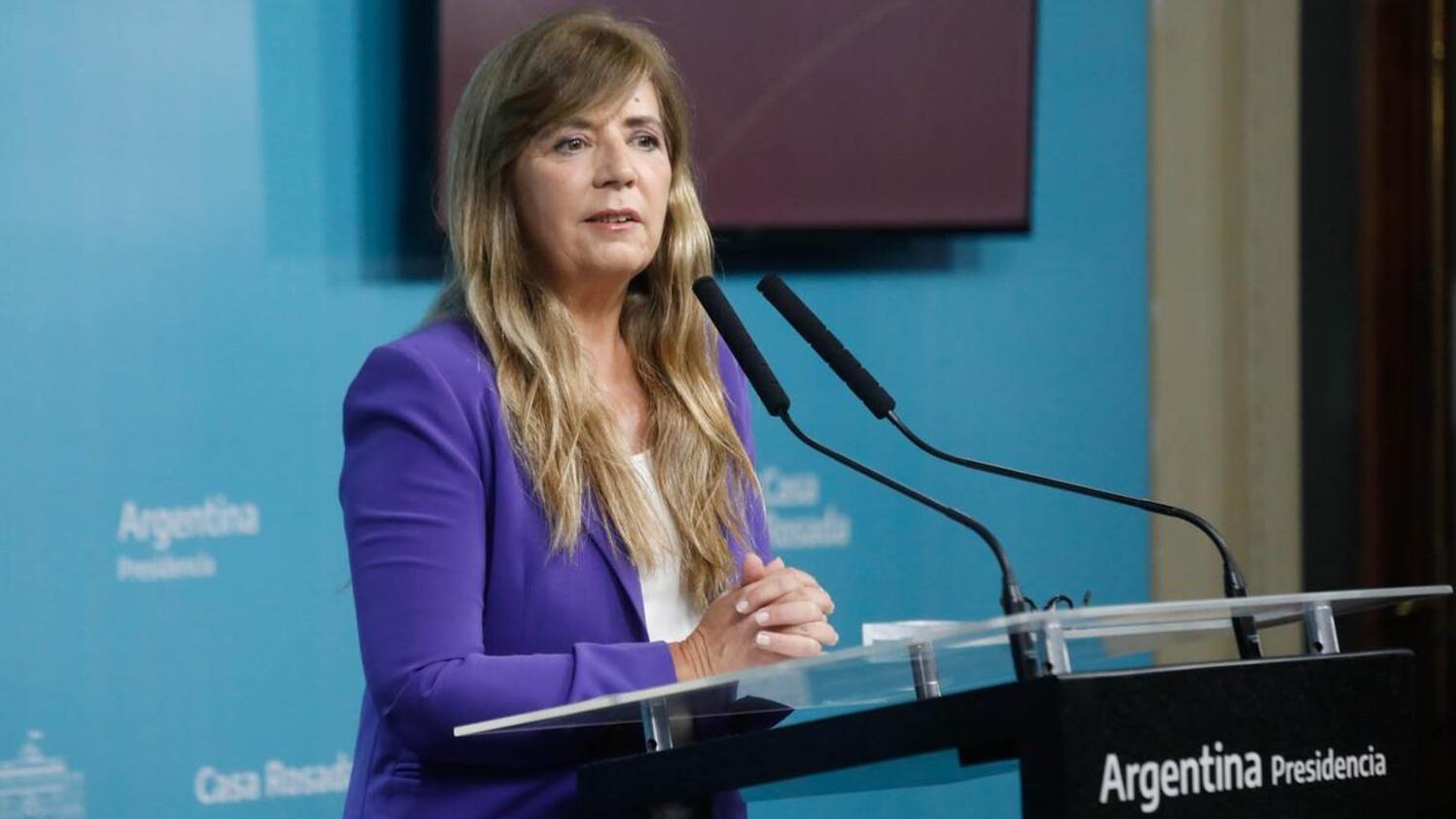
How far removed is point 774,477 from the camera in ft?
11.4

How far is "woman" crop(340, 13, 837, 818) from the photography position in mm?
1646

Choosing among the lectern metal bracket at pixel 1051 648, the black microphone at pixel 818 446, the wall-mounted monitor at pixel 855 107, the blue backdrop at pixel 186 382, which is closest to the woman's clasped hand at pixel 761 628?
the black microphone at pixel 818 446

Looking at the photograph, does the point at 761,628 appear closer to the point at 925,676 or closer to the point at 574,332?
the point at 925,676

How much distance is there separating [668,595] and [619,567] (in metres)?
0.10

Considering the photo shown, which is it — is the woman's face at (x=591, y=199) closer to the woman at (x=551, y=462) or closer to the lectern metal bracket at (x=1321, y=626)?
the woman at (x=551, y=462)

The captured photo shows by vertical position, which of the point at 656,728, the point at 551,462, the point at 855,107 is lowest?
the point at 656,728

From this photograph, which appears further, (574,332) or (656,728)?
(574,332)

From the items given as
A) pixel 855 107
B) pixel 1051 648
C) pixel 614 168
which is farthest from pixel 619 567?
pixel 855 107

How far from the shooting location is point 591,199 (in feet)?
6.44

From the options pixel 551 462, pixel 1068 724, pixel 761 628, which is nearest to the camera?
pixel 1068 724

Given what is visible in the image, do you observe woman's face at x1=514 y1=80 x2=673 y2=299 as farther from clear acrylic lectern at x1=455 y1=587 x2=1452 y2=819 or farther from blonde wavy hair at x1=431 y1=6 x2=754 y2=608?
clear acrylic lectern at x1=455 y1=587 x2=1452 y2=819

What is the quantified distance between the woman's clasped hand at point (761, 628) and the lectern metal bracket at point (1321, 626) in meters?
0.41

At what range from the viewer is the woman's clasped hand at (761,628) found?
162cm

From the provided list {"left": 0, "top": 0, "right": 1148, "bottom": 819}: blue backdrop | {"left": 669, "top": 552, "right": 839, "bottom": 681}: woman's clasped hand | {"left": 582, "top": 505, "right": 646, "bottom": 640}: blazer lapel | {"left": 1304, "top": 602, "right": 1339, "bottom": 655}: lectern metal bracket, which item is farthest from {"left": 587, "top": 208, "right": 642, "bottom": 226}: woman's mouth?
{"left": 0, "top": 0, "right": 1148, "bottom": 819}: blue backdrop
